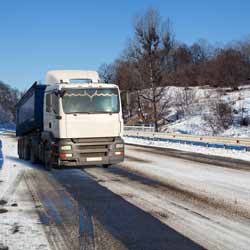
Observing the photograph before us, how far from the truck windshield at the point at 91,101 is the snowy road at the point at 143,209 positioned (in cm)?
211

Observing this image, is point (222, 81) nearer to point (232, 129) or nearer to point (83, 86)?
point (232, 129)

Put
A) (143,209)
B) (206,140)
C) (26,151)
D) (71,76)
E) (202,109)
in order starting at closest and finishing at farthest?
1. (143,209)
2. (71,76)
3. (26,151)
4. (206,140)
5. (202,109)

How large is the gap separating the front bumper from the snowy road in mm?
473

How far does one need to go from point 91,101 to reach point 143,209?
5.89m

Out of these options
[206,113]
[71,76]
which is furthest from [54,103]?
[206,113]

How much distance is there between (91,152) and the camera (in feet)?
41.2

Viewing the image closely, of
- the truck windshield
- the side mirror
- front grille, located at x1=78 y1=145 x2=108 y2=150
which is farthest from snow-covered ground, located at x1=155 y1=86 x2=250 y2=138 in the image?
the side mirror

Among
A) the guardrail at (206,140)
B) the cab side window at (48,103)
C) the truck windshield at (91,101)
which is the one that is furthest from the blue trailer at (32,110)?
the guardrail at (206,140)

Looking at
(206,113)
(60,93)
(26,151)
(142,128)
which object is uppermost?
(206,113)

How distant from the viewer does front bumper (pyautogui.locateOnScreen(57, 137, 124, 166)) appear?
12.3m

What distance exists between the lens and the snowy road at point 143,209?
5.64 m

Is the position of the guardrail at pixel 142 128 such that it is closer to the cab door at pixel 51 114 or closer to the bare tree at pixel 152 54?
the bare tree at pixel 152 54

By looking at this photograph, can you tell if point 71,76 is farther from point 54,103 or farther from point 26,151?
point 26,151

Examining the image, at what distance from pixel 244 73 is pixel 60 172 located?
68696mm
